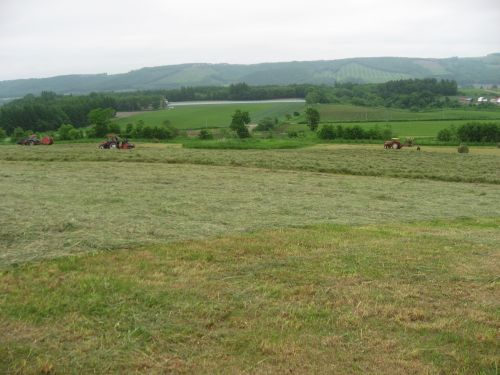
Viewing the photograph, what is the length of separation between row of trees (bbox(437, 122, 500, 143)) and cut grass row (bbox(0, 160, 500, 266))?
87.5 ft

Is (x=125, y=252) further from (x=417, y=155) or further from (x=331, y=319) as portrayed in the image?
(x=417, y=155)

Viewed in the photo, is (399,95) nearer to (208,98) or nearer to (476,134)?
(208,98)

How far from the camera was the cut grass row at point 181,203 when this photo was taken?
9.49 m

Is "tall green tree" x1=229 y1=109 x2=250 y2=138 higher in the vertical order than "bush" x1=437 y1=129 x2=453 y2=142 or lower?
higher

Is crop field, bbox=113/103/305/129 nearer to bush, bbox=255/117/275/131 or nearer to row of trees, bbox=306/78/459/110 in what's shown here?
bush, bbox=255/117/275/131

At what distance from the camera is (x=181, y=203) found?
1369 cm

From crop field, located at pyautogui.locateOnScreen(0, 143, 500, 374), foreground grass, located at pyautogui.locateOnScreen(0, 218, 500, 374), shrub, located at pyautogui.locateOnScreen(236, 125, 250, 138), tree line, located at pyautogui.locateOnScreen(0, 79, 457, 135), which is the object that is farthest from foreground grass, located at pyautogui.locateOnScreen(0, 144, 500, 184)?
tree line, located at pyautogui.locateOnScreen(0, 79, 457, 135)

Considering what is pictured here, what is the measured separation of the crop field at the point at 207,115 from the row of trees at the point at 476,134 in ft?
104

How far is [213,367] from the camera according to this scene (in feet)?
14.9

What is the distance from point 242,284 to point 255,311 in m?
0.98

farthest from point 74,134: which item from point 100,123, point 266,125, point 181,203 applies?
point 181,203

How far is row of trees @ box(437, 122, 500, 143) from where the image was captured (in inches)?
1790

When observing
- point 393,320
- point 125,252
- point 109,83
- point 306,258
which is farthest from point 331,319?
point 109,83

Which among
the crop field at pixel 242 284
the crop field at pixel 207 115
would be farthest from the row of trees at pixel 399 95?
the crop field at pixel 242 284
